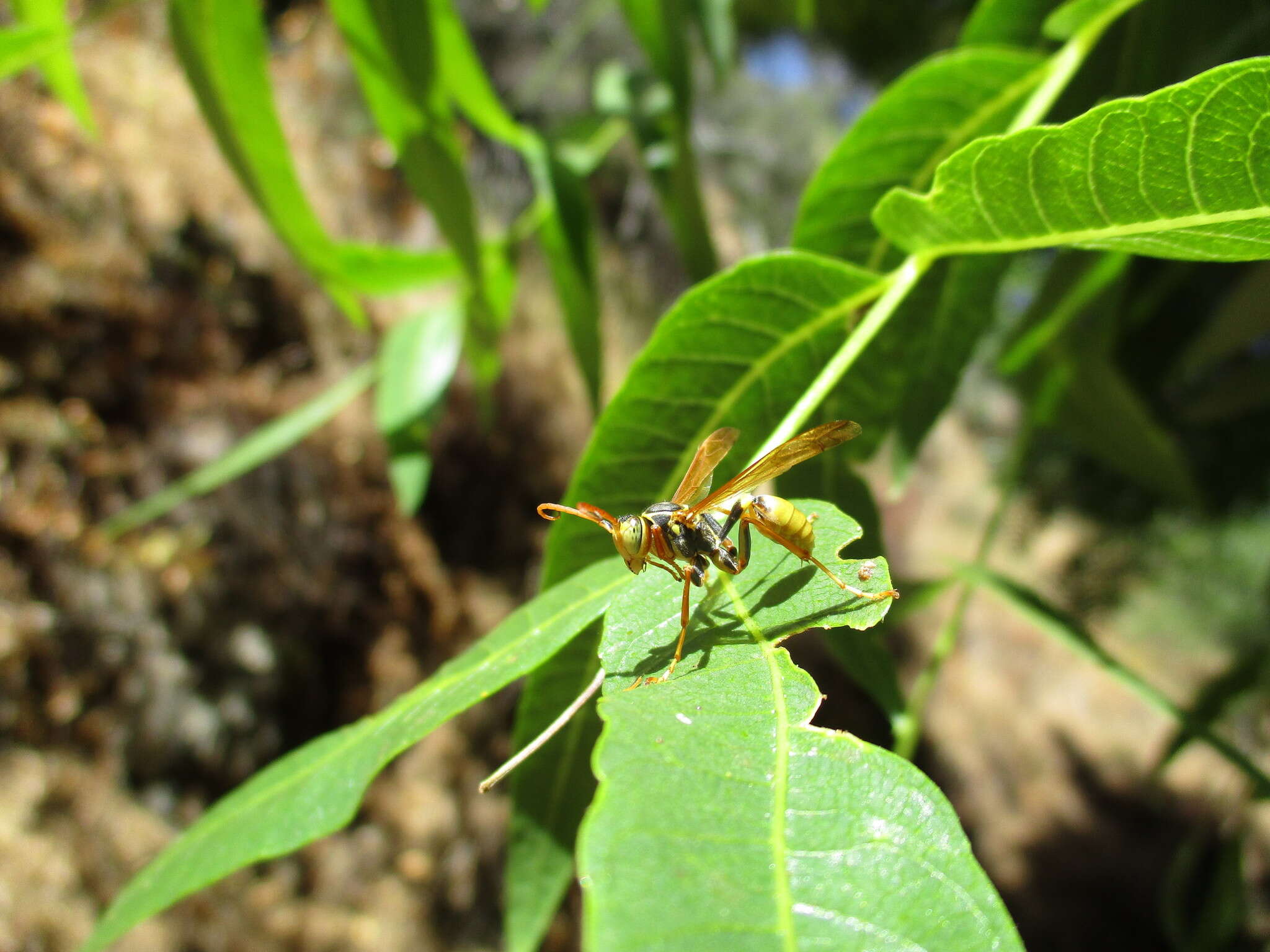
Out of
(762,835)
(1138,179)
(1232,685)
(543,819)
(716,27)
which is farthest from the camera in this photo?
(1232,685)

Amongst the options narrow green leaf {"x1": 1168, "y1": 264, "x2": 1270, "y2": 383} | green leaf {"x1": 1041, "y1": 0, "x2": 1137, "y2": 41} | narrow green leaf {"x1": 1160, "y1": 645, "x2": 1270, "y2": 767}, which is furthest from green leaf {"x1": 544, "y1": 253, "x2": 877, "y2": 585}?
narrow green leaf {"x1": 1160, "y1": 645, "x2": 1270, "y2": 767}

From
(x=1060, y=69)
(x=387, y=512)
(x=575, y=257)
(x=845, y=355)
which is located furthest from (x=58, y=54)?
(x=387, y=512)

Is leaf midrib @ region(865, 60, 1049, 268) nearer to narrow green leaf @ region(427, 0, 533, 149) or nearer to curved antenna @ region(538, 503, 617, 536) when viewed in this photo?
curved antenna @ region(538, 503, 617, 536)

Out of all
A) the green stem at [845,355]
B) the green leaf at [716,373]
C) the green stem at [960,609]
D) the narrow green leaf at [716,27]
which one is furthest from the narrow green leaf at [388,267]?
the green stem at [960,609]

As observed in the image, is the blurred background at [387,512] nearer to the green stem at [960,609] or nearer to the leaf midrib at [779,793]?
the green stem at [960,609]

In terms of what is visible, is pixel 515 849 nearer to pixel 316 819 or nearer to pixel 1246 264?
pixel 316 819

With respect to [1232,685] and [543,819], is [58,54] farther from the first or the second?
[1232,685]

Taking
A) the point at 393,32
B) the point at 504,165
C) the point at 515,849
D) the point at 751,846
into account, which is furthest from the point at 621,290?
the point at 751,846
